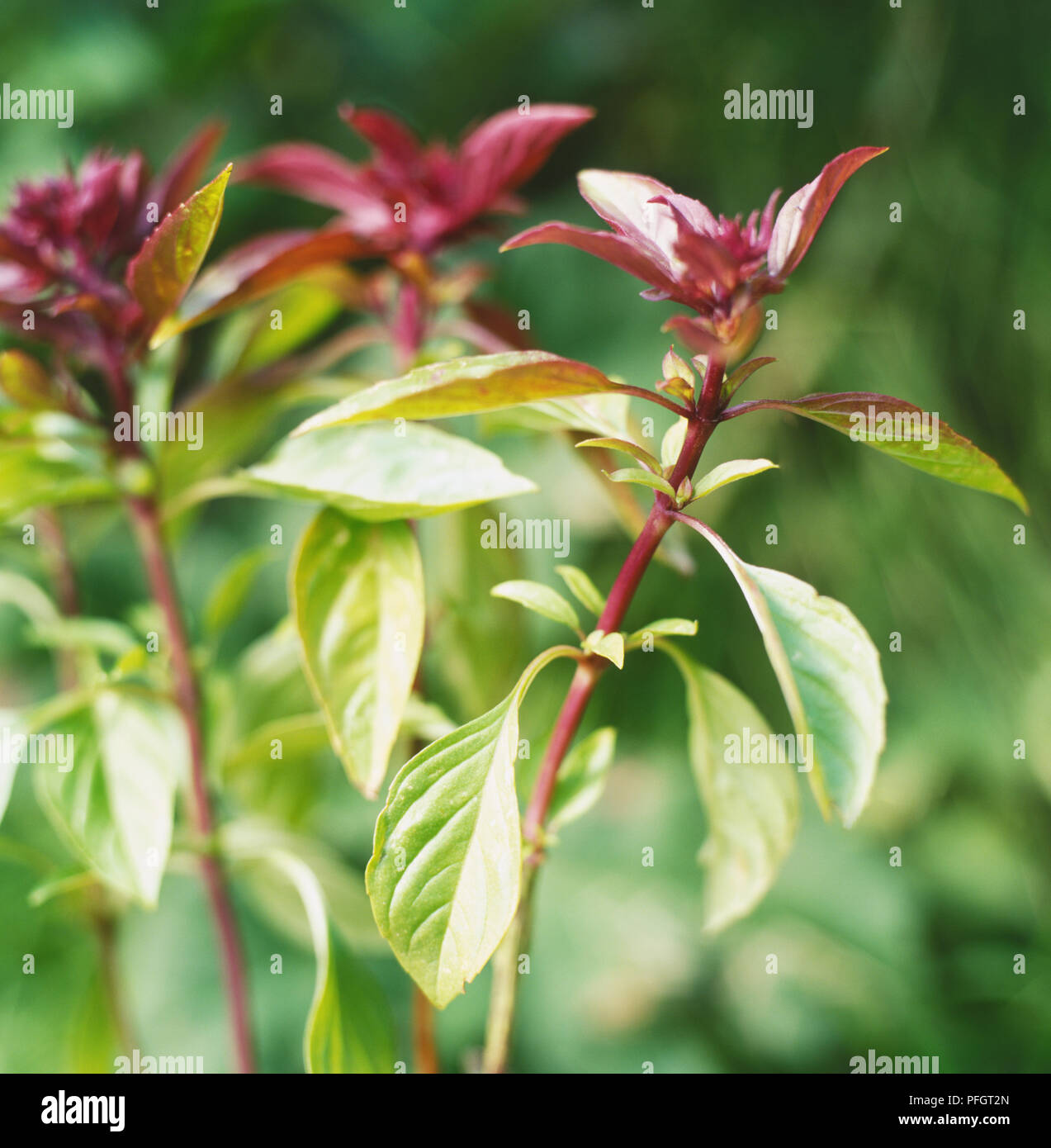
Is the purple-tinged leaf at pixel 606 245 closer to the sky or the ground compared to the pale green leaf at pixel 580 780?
closer to the sky

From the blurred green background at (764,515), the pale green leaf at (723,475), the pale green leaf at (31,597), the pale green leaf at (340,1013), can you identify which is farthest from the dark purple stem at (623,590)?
the blurred green background at (764,515)

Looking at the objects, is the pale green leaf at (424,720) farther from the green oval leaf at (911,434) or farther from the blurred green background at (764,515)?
the blurred green background at (764,515)

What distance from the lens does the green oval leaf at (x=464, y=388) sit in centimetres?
30

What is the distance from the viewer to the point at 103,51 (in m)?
0.96

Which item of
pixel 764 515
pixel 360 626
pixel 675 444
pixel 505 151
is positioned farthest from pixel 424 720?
pixel 764 515

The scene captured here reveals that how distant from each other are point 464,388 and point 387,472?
3.9 inches

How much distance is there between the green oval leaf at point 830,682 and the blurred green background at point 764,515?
0.58 m

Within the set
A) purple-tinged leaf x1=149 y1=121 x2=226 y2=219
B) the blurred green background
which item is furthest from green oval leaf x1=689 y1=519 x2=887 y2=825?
the blurred green background

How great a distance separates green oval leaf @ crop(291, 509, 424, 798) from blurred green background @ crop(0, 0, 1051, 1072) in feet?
1.61

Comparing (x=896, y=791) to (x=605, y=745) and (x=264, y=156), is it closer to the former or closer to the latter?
(x=605, y=745)

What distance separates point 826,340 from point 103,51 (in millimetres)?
848

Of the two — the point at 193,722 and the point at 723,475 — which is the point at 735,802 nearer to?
the point at 723,475

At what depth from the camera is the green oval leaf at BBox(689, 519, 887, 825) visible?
0.28m

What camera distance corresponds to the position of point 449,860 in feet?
1.13
